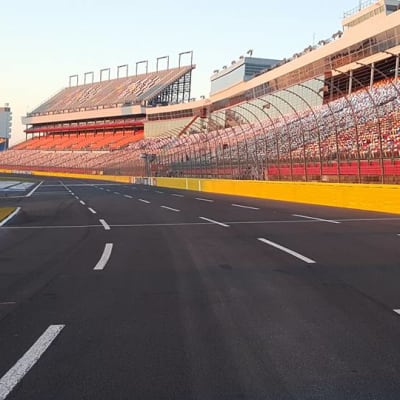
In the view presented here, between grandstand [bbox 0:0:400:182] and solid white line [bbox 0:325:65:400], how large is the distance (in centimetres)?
1794

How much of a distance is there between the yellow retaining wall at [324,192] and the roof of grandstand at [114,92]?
6941 centimetres

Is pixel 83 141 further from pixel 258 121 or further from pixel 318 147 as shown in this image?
pixel 318 147

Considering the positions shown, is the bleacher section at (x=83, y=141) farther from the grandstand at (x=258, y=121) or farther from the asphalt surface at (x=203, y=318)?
the asphalt surface at (x=203, y=318)

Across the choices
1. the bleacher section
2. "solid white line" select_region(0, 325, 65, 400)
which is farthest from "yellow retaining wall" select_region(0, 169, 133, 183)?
"solid white line" select_region(0, 325, 65, 400)

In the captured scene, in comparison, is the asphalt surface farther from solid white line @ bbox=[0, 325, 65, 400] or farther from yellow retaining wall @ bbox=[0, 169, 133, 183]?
yellow retaining wall @ bbox=[0, 169, 133, 183]

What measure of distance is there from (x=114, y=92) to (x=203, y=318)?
111 m

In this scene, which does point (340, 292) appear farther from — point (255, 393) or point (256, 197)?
point (256, 197)

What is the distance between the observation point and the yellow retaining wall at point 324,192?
1863cm

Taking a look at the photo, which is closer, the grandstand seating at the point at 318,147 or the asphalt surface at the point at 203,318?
the asphalt surface at the point at 203,318

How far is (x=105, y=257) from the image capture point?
943cm

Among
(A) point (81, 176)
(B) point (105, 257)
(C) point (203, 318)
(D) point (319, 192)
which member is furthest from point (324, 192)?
(A) point (81, 176)

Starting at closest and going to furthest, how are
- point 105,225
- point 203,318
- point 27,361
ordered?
point 27,361, point 203,318, point 105,225

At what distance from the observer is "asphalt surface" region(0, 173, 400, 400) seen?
12.2 feet

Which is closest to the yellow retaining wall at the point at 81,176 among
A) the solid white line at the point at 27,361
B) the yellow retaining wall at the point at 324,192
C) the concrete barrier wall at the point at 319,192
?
the concrete barrier wall at the point at 319,192
